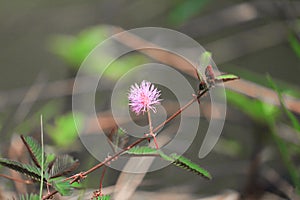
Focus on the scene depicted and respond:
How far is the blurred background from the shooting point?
95 centimetres

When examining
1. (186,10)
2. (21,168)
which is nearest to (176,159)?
(21,168)

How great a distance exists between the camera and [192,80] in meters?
1.84

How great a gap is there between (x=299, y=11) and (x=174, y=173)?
23.3 inches

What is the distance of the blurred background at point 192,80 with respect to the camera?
95 centimetres

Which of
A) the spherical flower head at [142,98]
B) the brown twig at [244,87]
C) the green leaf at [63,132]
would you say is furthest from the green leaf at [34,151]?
the green leaf at [63,132]

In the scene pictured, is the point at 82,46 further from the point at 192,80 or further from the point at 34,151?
the point at 34,151

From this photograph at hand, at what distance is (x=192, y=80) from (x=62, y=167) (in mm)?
1324

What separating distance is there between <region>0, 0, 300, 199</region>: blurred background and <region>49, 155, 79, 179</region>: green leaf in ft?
0.52

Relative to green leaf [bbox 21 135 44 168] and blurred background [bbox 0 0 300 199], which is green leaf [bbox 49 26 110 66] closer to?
blurred background [bbox 0 0 300 199]

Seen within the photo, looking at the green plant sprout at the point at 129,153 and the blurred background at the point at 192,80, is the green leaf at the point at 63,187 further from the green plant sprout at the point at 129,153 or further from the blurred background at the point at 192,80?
the blurred background at the point at 192,80

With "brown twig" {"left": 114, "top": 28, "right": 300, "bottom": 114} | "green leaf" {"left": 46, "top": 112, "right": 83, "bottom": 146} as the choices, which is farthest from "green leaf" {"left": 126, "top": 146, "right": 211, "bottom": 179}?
"green leaf" {"left": 46, "top": 112, "right": 83, "bottom": 146}

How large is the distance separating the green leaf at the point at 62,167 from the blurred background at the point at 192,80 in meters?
0.16

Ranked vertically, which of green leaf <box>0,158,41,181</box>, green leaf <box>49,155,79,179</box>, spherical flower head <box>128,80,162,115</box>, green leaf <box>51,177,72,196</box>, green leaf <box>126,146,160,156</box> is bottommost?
green leaf <box>51,177,72,196</box>

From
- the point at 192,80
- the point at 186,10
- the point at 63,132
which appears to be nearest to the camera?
the point at 63,132
